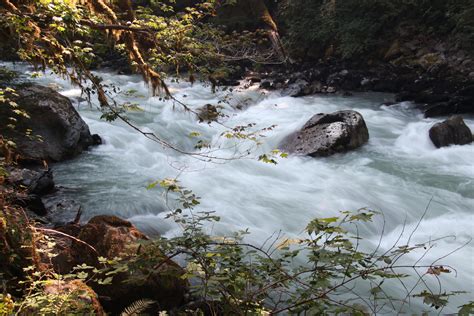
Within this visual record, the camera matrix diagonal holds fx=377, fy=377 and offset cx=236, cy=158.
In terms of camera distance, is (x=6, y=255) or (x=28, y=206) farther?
(x=28, y=206)

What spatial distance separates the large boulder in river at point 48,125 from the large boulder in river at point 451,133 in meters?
7.90

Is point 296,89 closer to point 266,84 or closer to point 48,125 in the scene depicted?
point 266,84

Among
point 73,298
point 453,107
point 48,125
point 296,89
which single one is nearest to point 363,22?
point 296,89

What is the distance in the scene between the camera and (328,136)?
8562mm

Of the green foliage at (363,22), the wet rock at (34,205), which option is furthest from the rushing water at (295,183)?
the green foliage at (363,22)

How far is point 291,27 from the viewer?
18.1 meters

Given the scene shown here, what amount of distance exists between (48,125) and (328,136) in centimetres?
582

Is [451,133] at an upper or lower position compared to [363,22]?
lower

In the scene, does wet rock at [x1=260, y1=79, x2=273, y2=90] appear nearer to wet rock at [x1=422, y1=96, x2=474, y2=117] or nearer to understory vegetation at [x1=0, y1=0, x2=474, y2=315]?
wet rock at [x1=422, y1=96, x2=474, y2=117]

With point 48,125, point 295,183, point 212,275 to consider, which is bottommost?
point 295,183

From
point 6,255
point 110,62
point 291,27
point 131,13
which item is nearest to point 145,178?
point 131,13

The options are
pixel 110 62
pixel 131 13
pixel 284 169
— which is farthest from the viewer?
pixel 110 62

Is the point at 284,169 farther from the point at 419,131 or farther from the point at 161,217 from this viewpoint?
the point at 419,131

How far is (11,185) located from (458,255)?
5.61 m
